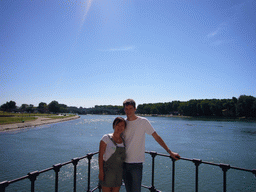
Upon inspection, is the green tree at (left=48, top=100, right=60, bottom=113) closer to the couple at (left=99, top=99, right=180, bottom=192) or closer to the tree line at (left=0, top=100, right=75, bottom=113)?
the tree line at (left=0, top=100, right=75, bottom=113)

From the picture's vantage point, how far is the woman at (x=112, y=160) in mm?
2930

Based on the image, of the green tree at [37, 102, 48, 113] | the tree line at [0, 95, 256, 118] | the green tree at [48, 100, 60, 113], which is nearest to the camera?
the tree line at [0, 95, 256, 118]

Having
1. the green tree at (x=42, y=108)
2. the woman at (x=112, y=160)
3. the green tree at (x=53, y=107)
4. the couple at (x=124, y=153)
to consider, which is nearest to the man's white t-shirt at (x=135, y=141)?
the couple at (x=124, y=153)

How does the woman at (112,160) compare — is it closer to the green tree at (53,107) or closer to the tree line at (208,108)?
the tree line at (208,108)

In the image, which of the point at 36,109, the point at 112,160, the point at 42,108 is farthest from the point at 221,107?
the point at 36,109

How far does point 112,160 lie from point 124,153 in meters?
0.23

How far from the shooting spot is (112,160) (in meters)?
2.94

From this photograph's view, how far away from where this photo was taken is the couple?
2.94 m

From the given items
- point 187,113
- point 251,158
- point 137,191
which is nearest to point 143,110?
point 187,113

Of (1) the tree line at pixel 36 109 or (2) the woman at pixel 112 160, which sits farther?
(1) the tree line at pixel 36 109

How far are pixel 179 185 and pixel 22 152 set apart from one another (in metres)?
18.9

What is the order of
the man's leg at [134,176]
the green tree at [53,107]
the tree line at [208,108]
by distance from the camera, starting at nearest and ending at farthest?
the man's leg at [134,176] < the tree line at [208,108] < the green tree at [53,107]

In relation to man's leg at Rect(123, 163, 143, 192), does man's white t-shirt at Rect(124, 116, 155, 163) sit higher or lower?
higher

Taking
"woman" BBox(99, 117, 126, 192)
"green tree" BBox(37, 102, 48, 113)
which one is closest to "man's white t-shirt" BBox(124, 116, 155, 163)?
"woman" BBox(99, 117, 126, 192)
